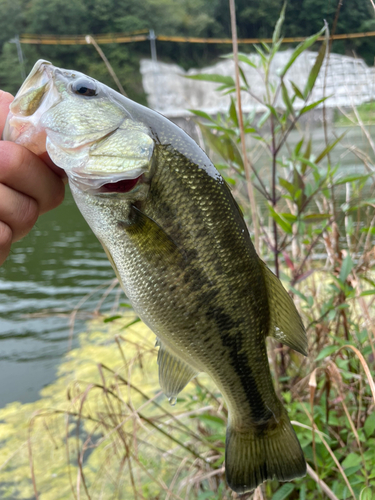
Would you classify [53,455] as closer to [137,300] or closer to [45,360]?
[45,360]

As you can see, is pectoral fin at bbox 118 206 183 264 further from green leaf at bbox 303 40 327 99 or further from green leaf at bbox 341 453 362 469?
green leaf at bbox 341 453 362 469

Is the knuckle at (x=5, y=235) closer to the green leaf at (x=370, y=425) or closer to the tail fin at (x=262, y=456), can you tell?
the tail fin at (x=262, y=456)

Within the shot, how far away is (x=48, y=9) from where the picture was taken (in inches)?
1578

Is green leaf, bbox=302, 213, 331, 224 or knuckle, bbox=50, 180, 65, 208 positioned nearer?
knuckle, bbox=50, 180, 65, 208

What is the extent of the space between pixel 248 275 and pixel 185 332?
0.80 feet

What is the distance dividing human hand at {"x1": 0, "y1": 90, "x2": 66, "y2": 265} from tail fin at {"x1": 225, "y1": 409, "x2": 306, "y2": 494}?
3.01 ft

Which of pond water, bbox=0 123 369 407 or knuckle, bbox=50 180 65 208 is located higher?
knuckle, bbox=50 180 65 208

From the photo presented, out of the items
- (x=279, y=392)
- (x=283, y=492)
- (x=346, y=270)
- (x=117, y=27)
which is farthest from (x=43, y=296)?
(x=117, y=27)

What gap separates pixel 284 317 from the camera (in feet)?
3.77

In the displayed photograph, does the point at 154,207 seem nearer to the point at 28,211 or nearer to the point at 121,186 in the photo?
the point at 121,186

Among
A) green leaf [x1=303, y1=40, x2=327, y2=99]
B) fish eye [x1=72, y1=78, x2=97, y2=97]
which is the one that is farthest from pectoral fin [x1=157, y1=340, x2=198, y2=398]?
green leaf [x1=303, y1=40, x2=327, y2=99]

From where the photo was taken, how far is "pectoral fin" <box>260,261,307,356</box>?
1134 mm

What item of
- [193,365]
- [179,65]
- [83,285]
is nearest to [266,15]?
[179,65]

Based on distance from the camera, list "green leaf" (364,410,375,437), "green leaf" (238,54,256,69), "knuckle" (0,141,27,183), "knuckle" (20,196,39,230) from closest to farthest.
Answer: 1. "knuckle" (0,141,27,183)
2. "knuckle" (20,196,39,230)
3. "green leaf" (364,410,375,437)
4. "green leaf" (238,54,256,69)
